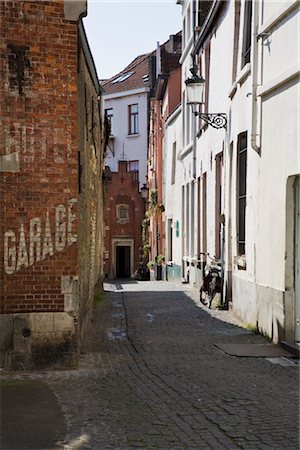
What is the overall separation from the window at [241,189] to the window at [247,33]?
5.39 ft

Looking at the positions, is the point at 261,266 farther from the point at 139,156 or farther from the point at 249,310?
the point at 139,156

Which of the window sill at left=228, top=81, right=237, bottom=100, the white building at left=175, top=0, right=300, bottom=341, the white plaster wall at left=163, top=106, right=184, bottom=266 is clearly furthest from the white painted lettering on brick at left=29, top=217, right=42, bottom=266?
the white plaster wall at left=163, top=106, right=184, bottom=266

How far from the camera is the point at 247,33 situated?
1220 centimetres

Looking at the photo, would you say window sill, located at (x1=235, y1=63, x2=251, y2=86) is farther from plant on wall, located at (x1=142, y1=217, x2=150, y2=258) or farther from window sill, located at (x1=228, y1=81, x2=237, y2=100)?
plant on wall, located at (x1=142, y1=217, x2=150, y2=258)

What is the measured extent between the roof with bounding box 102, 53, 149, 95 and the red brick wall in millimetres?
35963

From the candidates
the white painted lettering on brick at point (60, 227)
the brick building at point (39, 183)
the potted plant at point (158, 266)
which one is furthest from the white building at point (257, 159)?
the potted plant at point (158, 266)

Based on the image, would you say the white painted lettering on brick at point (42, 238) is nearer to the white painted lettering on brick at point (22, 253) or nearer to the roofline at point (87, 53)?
the white painted lettering on brick at point (22, 253)

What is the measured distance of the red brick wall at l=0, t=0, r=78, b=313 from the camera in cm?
727

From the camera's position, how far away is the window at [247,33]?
11969 millimetres

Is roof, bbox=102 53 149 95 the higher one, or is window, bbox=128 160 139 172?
roof, bbox=102 53 149 95

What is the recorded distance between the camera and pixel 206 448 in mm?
4766

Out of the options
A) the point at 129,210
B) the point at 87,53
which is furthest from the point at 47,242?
the point at 129,210

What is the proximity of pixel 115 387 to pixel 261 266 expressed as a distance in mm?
4293

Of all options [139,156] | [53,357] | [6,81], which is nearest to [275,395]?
[53,357]
